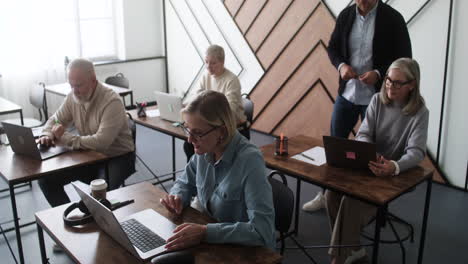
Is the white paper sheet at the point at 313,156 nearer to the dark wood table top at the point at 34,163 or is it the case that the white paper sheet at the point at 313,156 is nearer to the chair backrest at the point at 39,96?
the dark wood table top at the point at 34,163

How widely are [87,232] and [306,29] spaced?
3710 millimetres

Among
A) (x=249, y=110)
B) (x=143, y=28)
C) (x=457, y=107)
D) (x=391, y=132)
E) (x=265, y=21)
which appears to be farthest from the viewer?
(x=143, y=28)

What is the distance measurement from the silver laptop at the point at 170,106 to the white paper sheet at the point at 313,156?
1.24 metres

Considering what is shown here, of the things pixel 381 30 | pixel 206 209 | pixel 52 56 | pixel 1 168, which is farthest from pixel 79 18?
pixel 206 209

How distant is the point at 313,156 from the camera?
2.67 metres

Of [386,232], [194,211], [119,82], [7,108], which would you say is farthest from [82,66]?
[119,82]

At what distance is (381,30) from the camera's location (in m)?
3.07

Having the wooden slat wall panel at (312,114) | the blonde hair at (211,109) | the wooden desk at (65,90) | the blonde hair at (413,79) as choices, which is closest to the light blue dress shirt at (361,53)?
the blonde hair at (413,79)

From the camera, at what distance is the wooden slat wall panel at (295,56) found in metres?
4.70

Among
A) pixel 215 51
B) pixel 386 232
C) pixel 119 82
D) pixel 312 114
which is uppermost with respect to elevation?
pixel 215 51

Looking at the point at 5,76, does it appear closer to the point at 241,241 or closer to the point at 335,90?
the point at 335,90

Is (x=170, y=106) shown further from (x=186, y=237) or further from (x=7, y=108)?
(x=186, y=237)

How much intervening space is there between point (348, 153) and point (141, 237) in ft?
4.00

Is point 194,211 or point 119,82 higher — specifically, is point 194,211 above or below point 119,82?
below
